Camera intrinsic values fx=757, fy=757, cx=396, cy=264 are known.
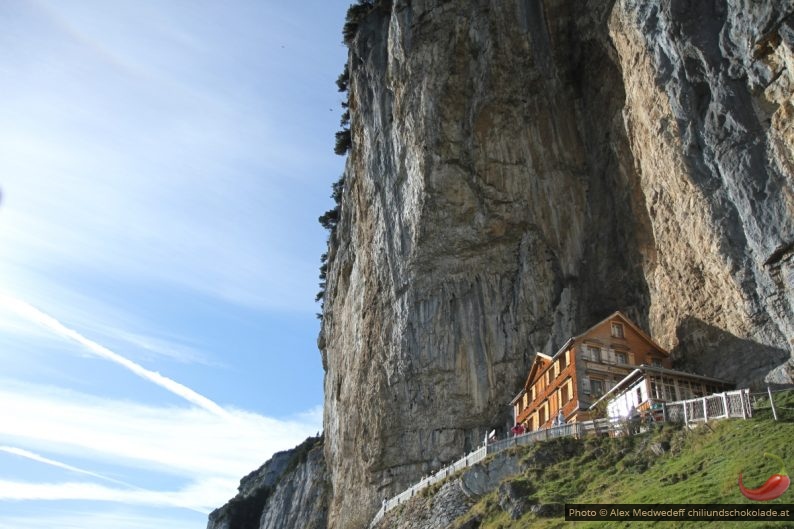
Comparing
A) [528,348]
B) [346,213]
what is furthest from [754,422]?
[346,213]

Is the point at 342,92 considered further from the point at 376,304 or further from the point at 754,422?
the point at 754,422

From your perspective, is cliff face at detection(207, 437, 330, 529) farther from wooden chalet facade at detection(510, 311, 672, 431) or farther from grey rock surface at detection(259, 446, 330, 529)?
wooden chalet facade at detection(510, 311, 672, 431)

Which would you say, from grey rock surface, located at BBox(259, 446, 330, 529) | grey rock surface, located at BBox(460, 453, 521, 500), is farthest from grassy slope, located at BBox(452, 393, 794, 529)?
grey rock surface, located at BBox(259, 446, 330, 529)

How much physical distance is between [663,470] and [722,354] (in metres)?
14.8

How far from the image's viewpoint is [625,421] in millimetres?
31734

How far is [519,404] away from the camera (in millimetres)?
50156

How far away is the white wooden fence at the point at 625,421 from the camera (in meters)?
27.9

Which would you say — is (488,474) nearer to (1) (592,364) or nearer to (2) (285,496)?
(1) (592,364)

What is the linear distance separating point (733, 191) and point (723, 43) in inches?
309

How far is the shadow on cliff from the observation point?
3584 cm

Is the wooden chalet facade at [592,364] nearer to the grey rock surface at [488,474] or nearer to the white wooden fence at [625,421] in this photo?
the white wooden fence at [625,421]

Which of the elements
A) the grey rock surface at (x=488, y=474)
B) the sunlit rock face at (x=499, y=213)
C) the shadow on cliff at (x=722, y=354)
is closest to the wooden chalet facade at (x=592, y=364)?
the sunlit rock face at (x=499, y=213)

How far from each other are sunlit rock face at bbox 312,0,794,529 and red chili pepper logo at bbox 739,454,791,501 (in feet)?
69.0

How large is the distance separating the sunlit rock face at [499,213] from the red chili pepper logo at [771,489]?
21033mm
